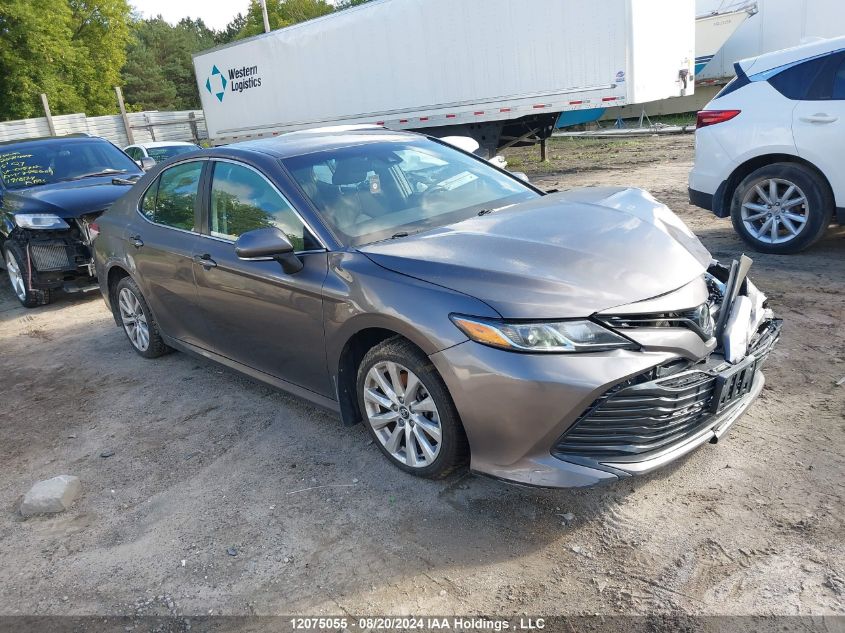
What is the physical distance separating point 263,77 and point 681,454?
17055 mm

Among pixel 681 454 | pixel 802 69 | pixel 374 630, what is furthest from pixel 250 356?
pixel 802 69

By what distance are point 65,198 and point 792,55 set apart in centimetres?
748

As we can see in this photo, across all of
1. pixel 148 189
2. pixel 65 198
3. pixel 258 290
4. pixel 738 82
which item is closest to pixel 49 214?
pixel 65 198

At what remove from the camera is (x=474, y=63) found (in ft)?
44.7

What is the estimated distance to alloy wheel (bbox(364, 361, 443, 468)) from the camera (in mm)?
3172

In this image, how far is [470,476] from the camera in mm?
3400

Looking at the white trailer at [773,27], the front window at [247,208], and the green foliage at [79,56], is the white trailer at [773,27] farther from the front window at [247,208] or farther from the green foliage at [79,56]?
the front window at [247,208]

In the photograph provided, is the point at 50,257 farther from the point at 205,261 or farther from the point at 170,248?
the point at 205,261

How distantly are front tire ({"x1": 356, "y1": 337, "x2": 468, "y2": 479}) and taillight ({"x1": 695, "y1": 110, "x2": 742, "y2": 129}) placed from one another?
4823 millimetres

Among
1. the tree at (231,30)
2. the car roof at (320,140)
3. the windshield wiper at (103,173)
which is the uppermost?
the tree at (231,30)

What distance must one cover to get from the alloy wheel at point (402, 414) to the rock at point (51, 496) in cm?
165

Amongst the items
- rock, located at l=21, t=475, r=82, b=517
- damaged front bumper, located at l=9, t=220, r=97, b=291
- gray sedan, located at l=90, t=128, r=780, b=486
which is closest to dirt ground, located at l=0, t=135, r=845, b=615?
rock, located at l=21, t=475, r=82, b=517

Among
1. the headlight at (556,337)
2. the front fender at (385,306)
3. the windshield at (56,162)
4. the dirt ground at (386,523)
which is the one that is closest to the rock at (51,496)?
the dirt ground at (386,523)

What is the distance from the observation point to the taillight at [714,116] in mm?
6422
